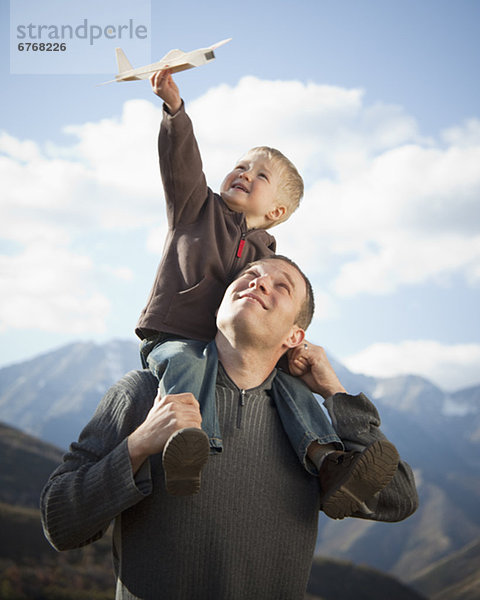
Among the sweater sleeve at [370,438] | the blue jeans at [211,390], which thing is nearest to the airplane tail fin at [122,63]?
the blue jeans at [211,390]

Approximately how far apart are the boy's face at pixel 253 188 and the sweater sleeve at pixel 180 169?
0.89 ft

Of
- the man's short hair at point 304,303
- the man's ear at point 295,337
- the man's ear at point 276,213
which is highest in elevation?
the man's ear at point 276,213

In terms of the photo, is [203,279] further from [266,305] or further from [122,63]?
[122,63]

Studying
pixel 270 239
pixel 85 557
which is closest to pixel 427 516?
pixel 85 557

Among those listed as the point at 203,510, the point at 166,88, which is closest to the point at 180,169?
the point at 166,88

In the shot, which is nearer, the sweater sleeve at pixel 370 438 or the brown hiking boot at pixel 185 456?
the brown hiking boot at pixel 185 456

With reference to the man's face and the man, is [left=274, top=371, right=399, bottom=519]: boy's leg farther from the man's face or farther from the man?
the man's face

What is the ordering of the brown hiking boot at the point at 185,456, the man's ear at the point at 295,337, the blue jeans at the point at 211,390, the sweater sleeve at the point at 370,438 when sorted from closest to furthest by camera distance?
the brown hiking boot at the point at 185,456, the blue jeans at the point at 211,390, the sweater sleeve at the point at 370,438, the man's ear at the point at 295,337

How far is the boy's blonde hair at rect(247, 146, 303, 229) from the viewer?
4.45 m

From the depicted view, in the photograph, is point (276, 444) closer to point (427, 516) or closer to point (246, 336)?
point (246, 336)

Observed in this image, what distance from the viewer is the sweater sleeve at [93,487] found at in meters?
3.10

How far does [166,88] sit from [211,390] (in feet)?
5.59

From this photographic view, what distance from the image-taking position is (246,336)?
11.7 feet

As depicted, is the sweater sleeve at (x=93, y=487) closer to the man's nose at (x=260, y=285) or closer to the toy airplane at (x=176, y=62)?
the man's nose at (x=260, y=285)
